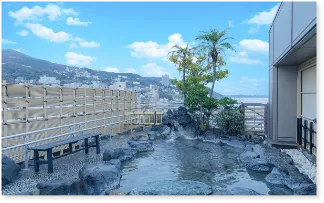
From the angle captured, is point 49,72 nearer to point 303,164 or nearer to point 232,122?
point 232,122

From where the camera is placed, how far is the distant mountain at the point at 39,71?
5594 millimetres

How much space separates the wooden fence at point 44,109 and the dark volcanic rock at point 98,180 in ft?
6.16

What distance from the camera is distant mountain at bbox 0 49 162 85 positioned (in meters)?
5.59

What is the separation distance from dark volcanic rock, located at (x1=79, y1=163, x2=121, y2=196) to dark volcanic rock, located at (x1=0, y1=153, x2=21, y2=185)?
3.94 feet

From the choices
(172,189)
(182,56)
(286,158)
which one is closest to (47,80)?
(172,189)

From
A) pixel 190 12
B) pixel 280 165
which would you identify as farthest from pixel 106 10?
pixel 280 165

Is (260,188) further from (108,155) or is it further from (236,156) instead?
(108,155)

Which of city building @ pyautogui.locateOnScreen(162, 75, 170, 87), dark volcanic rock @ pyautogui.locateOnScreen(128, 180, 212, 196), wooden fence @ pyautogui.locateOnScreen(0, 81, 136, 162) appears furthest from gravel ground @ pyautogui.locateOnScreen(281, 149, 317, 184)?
city building @ pyautogui.locateOnScreen(162, 75, 170, 87)

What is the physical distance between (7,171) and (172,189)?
2.88 meters

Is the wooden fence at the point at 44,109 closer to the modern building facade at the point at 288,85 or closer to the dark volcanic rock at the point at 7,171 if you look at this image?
the dark volcanic rock at the point at 7,171

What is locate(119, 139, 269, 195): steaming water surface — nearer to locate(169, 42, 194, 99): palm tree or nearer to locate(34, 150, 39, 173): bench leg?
locate(34, 150, 39, 173): bench leg

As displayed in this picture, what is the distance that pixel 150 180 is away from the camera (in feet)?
16.6

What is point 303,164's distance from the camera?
20.9 ft

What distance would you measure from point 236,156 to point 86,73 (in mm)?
6326
